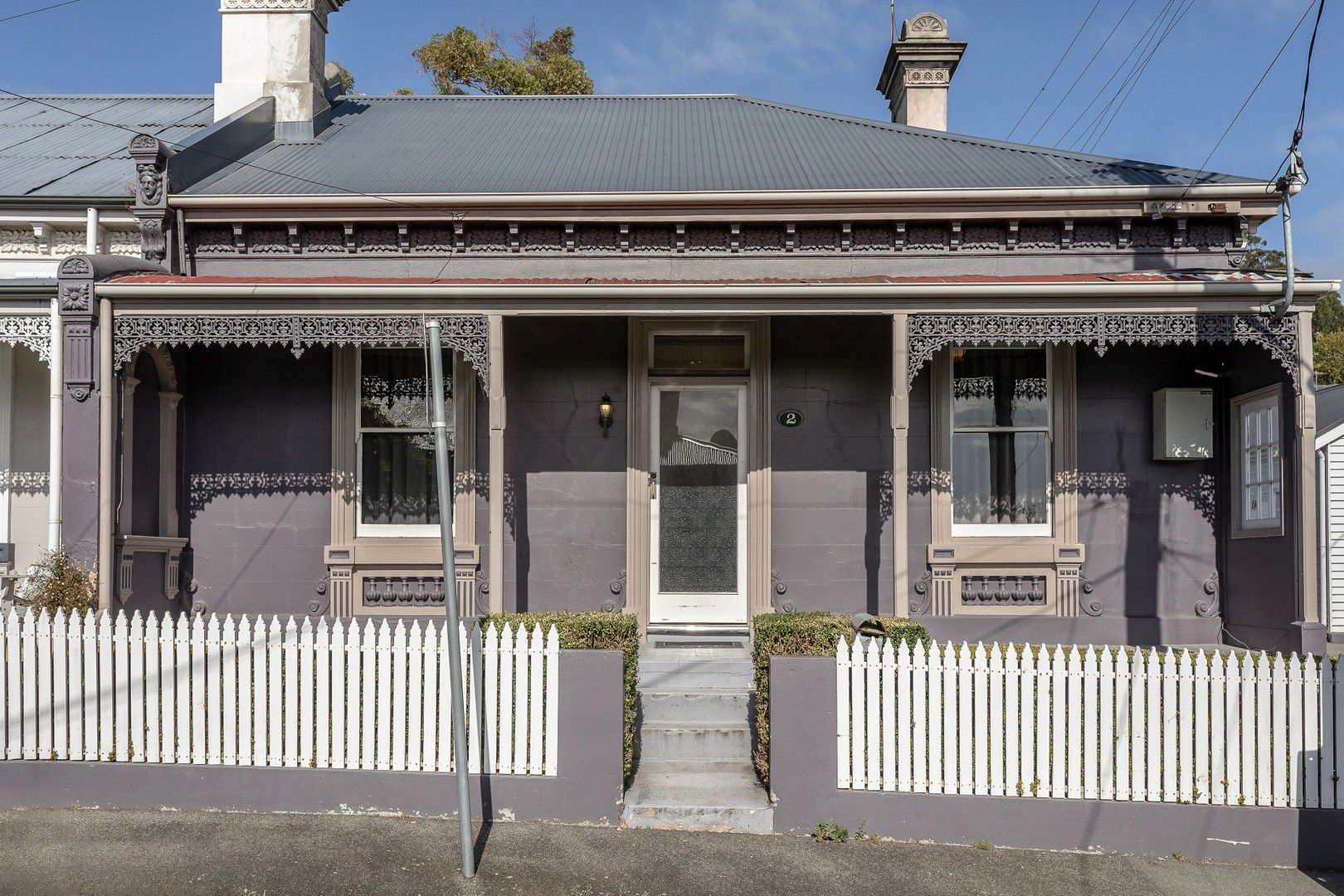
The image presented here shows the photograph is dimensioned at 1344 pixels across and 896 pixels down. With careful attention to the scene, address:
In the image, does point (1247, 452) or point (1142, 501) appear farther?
point (1142, 501)

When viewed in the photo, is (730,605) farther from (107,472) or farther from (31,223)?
(31,223)

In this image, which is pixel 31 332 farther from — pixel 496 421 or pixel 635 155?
pixel 635 155

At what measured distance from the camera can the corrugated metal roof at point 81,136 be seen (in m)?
10.7

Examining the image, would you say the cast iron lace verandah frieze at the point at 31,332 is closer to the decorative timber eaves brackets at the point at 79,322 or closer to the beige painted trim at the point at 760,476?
the decorative timber eaves brackets at the point at 79,322

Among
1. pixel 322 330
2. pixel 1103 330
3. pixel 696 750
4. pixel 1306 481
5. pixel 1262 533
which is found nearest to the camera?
pixel 696 750

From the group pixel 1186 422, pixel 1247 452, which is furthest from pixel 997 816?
pixel 1247 452

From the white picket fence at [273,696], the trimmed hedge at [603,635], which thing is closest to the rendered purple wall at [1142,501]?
the trimmed hedge at [603,635]

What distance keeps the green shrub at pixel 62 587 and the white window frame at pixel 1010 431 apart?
7.40 m

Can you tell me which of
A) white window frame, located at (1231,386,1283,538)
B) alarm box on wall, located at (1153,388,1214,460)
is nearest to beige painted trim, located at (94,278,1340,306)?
white window frame, located at (1231,386,1283,538)

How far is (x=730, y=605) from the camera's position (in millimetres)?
10266

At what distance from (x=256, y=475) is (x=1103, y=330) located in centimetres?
768

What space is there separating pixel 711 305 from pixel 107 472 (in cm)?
503

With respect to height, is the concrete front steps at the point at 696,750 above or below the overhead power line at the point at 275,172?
below

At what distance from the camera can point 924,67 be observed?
1359 centimetres
